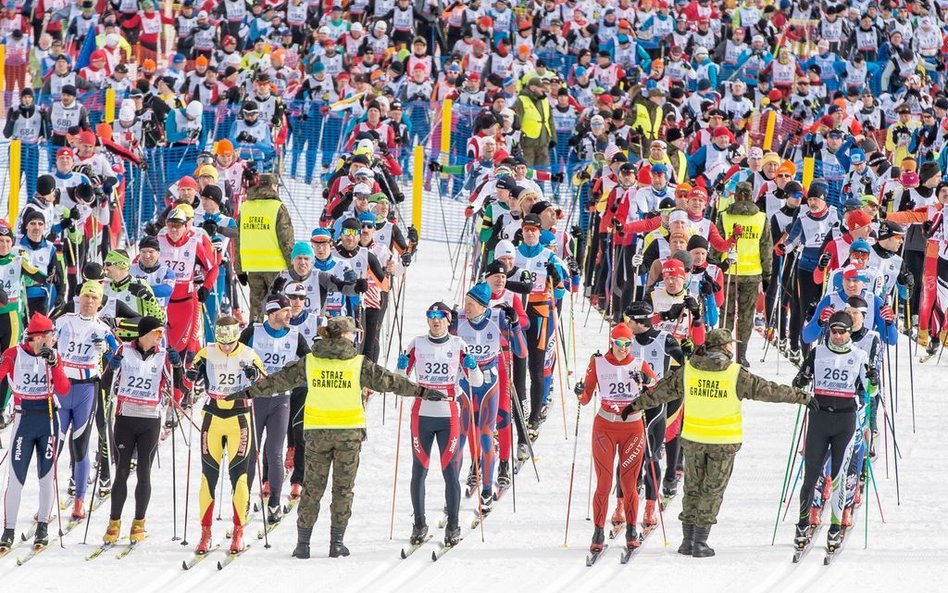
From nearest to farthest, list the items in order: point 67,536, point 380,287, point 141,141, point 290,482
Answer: point 67,536
point 290,482
point 380,287
point 141,141

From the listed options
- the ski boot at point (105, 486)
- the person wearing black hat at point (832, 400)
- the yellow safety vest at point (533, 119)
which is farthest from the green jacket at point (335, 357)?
the yellow safety vest at point (533, 119)

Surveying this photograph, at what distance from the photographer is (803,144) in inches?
922

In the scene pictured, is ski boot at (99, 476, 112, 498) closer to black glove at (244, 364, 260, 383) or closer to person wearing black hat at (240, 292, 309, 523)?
person wearing black hat at (240, 292, 309, 523)

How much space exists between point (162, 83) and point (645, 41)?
862cm

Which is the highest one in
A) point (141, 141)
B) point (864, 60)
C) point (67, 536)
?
point (864, 60)

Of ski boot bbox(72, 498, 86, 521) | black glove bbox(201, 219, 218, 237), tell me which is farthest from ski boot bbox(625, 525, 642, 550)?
black glove bbox(201, 219, 218, 237)

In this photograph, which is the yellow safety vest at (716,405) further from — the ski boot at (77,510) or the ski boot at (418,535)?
the ski boot at (77,510)

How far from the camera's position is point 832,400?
41.0ft

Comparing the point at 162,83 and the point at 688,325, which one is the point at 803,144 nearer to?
the point at 162,83

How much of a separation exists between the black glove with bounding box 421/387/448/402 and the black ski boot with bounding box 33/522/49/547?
109 inches

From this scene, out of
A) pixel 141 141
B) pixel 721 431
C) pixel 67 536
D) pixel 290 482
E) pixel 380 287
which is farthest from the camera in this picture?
pixel 141 141

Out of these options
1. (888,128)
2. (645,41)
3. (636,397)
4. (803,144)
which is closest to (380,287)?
(636,397)

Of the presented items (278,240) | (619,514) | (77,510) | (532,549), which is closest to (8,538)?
(77,510)

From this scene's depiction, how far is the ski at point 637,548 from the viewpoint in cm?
1261
